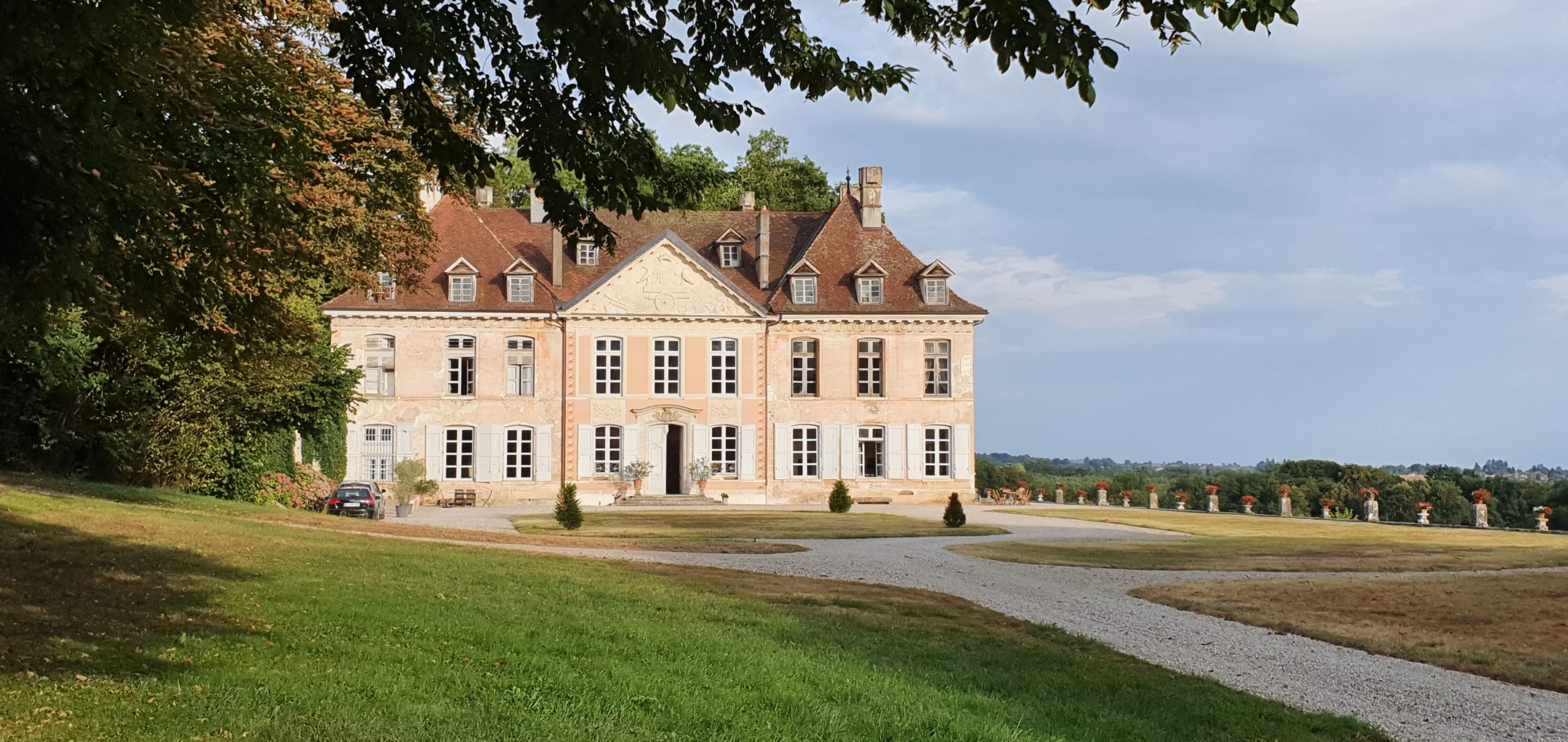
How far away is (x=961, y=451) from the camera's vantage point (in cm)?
4231

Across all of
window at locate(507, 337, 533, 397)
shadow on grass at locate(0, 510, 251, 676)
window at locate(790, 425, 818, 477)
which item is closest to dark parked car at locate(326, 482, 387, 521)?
window at locate(507, 337, 533, 397)

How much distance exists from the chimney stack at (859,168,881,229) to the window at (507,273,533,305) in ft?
39.3

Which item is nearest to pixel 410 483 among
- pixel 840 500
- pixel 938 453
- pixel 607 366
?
pixel 607 366

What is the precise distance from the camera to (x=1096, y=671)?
998cm

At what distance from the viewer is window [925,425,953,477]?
42.3m

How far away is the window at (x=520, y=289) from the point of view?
41031 millimetres

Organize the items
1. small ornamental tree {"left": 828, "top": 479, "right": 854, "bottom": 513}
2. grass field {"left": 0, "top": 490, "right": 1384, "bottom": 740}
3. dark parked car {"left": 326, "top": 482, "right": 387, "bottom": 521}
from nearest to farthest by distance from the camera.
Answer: grass field {"left": 0, "top": 490, "right": 1384, "bottom": 740} < dark parked car {"left": 326, "top": 482, "right": 387, "bottom": 521} < small ornamental tree {"left": 828, "top": 479, "right": 854, "bottom": 513}

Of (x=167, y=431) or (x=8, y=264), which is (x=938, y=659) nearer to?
(x=8, y=264)

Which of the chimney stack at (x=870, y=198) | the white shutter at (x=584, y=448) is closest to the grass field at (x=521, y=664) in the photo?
the white shutter at (x=584, y=448)

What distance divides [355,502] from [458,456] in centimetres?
1064

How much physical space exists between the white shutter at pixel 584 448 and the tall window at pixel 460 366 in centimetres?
380

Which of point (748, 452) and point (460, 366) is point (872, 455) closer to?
point (748, 452)

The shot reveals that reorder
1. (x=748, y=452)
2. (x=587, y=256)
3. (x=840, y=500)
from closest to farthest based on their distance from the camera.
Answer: (x=840, y=500), (x=748, y=452), (x=587, y=256)

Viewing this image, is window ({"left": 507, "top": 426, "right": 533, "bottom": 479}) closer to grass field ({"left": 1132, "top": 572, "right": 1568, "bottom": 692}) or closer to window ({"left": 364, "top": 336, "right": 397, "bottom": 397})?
window ({"left": 364, "top": 336, "right": 397, "bottom": 397})
